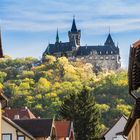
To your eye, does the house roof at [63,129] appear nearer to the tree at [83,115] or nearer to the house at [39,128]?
the house at [39,128]

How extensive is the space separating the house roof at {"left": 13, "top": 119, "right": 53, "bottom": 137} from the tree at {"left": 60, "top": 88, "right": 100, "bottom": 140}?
38.2 m

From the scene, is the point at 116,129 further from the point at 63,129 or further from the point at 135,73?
the point at 135,73

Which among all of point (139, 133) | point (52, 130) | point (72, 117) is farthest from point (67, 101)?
point (139, 133)

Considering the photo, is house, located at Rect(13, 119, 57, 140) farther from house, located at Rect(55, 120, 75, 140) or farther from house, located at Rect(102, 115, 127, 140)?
house, located at Rect(55, 120, 75, 140)

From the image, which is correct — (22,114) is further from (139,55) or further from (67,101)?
(139,55)

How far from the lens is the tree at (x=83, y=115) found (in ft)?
350

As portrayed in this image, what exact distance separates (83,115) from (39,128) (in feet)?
143

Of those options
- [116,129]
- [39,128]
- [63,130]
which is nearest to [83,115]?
[63,130]

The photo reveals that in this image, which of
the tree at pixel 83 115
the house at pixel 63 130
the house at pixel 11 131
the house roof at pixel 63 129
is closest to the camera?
the house at pixel 11 131

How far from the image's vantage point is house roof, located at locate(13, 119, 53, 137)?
211 feet

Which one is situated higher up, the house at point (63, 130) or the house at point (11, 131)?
the house at point (11, 131)

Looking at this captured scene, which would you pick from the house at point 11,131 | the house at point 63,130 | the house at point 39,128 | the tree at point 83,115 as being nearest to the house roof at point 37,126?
the house at point 39,128

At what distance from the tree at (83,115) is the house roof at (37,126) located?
1504 inches

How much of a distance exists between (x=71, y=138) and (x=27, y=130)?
68.1 ft
